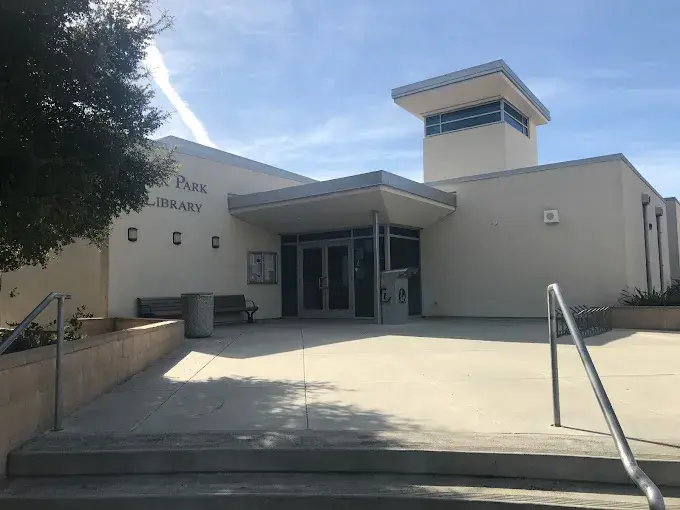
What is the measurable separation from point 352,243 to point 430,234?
253cm

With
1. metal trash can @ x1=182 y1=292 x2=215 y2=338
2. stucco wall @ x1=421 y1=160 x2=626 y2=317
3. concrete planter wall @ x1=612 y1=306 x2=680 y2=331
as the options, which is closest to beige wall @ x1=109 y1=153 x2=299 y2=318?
metal trash can @ x1=182 y1=292 x2=215 y2=338

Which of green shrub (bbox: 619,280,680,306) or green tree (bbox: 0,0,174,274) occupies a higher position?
green tree (bbox: 0,0,174,274)

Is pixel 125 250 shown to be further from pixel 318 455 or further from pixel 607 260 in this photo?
pixel 607 260

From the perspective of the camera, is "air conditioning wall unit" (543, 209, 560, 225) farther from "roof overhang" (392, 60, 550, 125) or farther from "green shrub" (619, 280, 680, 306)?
"roof overhang" (392, 60, 550, 125)

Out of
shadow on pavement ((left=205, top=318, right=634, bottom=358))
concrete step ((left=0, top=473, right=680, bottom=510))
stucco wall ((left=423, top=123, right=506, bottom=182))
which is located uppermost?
stucco wall ((left=423, top=123, right=506, bottom=182))

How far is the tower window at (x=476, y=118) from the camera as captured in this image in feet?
65.2

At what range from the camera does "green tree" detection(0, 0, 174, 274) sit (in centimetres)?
540

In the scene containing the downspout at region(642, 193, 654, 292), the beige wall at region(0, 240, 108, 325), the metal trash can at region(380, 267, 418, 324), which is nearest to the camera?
the beige wall at region(0, 240, 108, 325)

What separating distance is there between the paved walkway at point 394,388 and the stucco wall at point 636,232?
4142 mm

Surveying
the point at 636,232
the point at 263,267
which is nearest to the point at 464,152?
the point at 636,232

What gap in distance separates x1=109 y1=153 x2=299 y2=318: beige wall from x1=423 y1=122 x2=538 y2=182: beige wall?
6880 millimetres

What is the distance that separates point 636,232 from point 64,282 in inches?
598

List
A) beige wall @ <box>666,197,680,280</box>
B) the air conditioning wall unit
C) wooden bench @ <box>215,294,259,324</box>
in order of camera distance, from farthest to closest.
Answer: beige wall @ <box>666,197,680,280</box>
wooden bench @ <box>215,294,259,324</box>
the air conditioning wall unit

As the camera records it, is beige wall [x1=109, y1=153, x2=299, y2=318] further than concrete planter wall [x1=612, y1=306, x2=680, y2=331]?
Yes
